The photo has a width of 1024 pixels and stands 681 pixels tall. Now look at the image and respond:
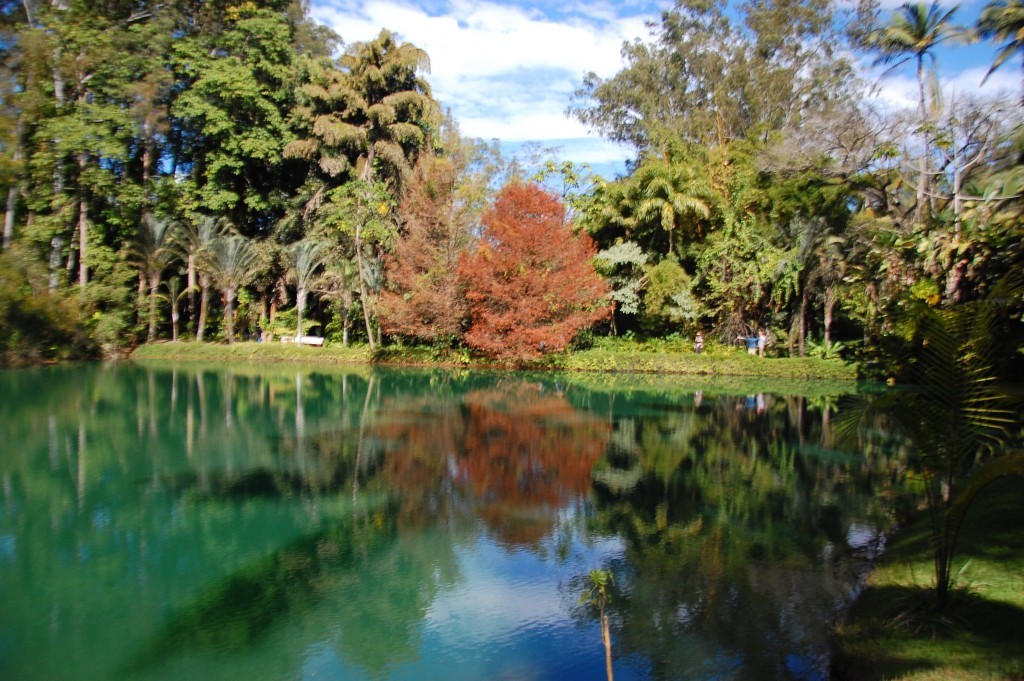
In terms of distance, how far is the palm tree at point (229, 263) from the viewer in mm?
26891

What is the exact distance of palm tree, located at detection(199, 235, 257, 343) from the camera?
26891 millimetres

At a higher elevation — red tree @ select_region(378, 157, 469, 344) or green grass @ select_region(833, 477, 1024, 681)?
red tree @ select_region(378, 157, 469, 344)

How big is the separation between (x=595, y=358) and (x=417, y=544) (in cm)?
1730

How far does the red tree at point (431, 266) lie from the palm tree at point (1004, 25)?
1606 centimetres

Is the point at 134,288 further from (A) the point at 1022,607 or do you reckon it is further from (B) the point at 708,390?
(A) the point at 1022,607

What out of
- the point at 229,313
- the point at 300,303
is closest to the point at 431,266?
the point at 300,303

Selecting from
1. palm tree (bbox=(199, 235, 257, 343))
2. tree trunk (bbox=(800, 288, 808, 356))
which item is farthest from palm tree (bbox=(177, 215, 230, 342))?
tree trunk (bbox=(800, 288, 808, 356))

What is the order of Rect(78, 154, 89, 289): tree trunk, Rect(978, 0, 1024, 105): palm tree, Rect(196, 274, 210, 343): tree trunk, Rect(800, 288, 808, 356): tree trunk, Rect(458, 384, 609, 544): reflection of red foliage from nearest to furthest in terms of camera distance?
Rect(458, 384, 609, 544): reflection of red foliage, Rect(978, 0, 1024, 105): palm tree, Rect(800, 288, 808, 356): tree trunk, Rect(78, 154, 89, 289): tree trunk, Rect(196, 274, 210, 343): tree trunk

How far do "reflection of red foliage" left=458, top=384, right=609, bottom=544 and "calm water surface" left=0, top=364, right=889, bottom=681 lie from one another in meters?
0.05

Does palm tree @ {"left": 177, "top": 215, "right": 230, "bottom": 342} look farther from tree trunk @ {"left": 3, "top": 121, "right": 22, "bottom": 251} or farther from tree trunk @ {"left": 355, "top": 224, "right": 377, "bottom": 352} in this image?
tree trunk @ {"left": 355, "top": 224, "right": 377, "bottom": 352}

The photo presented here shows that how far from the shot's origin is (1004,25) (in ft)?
46.7

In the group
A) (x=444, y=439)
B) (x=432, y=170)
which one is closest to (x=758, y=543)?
(x=444, y=439)

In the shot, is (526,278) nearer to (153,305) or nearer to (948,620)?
(153,305)

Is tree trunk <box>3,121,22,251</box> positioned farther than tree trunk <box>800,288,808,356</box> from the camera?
Yes
